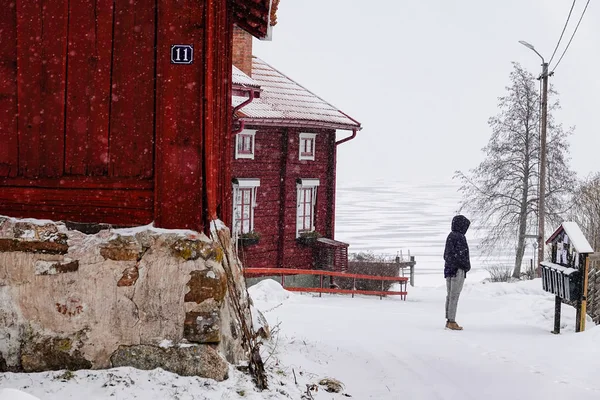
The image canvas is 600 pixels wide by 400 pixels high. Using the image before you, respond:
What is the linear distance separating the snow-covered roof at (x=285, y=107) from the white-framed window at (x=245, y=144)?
0.74m

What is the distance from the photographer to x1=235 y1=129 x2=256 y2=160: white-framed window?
20936 millimetres

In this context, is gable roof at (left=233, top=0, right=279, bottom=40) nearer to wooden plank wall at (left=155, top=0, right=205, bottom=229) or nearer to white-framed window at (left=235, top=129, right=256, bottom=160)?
wooden plank wall at (left=155, top=0, right=205, bottom=229)

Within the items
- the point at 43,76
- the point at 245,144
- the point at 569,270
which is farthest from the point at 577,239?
the point at 245,144

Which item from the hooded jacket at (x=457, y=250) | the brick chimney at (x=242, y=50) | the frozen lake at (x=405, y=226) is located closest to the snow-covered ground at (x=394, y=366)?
the hooded jacket at (x=457, y=250)

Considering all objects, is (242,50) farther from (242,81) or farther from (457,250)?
(457,250)

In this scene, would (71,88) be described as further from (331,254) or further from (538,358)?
(331,254)

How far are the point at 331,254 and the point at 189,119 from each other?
17114 mm

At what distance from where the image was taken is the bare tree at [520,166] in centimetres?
3175

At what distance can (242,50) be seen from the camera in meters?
20.4

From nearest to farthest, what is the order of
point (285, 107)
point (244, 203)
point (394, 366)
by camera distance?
point (394, 366) → point (244, 203) → point (285, 107)

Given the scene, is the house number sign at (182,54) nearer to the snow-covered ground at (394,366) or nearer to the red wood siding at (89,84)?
the red wood siding at (89,84)

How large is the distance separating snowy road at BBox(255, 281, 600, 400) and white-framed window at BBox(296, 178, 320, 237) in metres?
10.1

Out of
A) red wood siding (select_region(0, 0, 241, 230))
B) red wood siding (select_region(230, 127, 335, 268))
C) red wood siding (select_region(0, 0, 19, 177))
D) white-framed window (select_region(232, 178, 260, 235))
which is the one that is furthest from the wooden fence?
red wood siding (select_region(230, 127, 335, 268))

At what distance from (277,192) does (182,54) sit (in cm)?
1591
